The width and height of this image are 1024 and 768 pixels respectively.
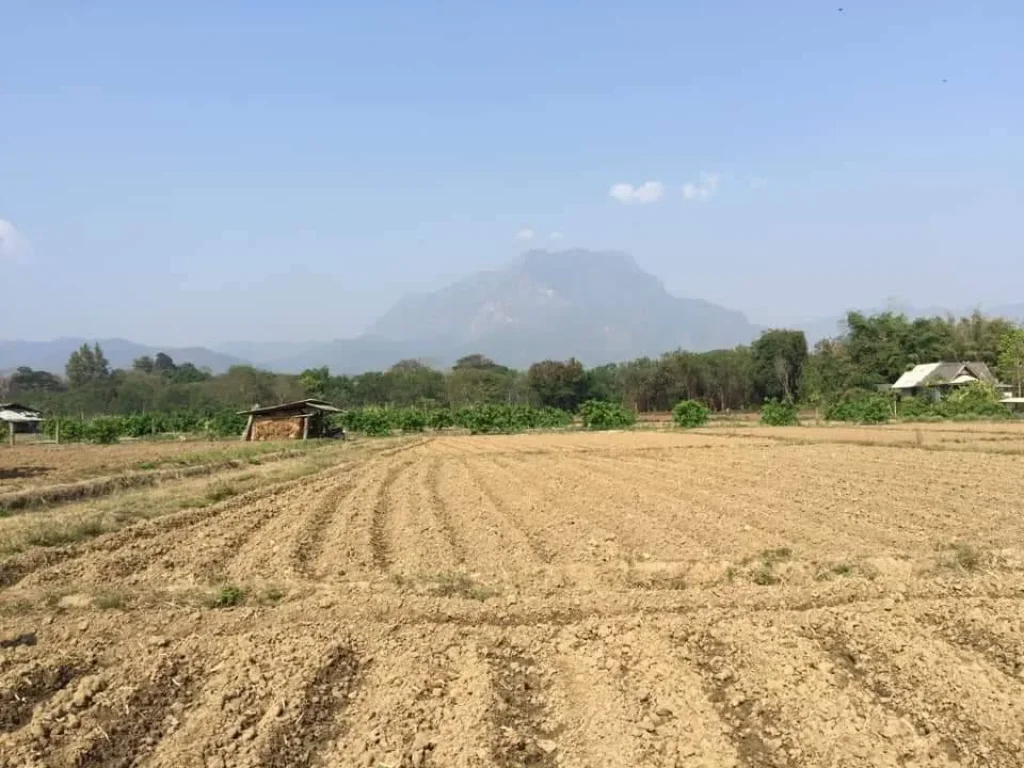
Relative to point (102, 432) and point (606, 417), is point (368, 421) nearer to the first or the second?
point (606, 417)

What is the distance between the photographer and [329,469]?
2041 centimetres

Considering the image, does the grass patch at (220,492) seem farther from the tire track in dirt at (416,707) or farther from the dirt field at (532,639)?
the tire track in dirt at (416,707)

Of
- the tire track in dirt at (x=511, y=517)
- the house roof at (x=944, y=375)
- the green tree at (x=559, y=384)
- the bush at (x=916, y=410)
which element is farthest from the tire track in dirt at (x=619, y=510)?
the green tree at (x=559, y=384)

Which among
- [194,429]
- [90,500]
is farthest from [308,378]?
[90,500]

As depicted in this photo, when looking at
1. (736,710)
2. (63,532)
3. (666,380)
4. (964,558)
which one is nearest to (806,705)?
(736,710)

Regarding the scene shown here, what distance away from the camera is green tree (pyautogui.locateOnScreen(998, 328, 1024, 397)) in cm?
5444

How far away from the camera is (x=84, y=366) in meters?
117

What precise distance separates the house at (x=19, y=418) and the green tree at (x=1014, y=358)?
6510 centimetres

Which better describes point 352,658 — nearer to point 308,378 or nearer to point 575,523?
point 575,523

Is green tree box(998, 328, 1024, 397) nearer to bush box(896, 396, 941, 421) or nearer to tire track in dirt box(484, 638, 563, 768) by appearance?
bush box(896, 396, 941, 421)

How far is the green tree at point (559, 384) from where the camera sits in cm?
7244

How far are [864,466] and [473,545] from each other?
11.2 meters

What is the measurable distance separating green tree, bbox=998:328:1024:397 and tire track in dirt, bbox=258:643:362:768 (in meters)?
60.9

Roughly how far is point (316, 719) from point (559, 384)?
68.0 m
